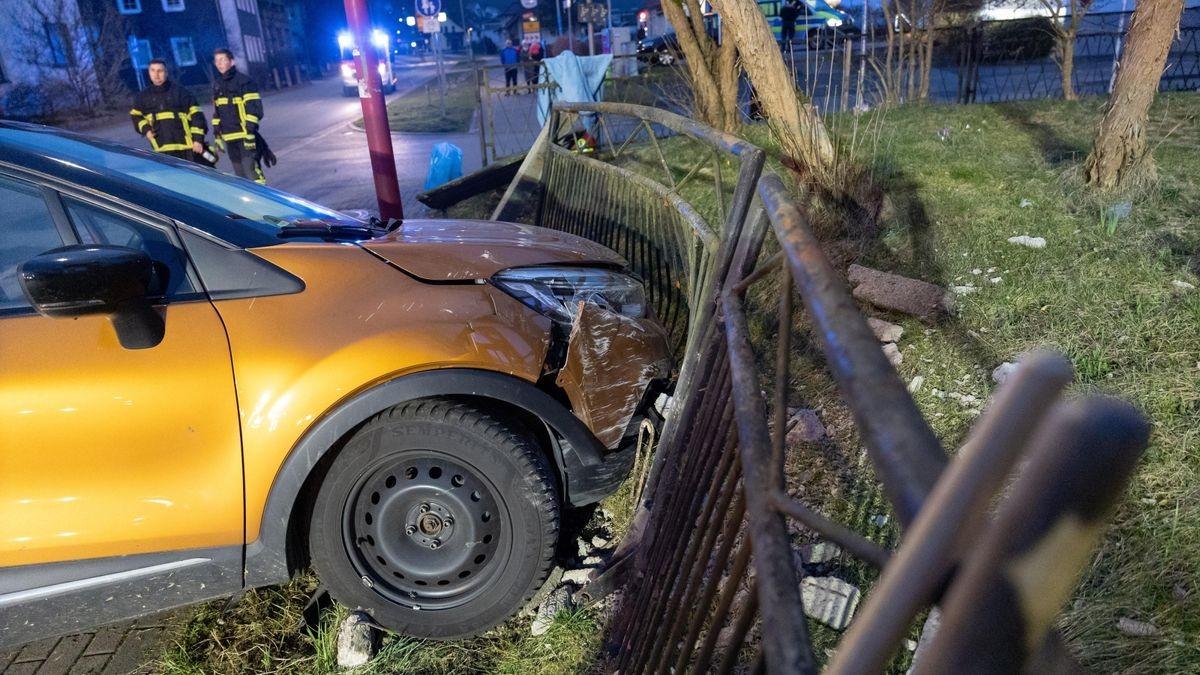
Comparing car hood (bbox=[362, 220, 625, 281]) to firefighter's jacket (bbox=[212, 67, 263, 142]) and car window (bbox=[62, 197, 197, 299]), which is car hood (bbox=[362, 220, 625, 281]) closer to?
car window (bbox=[62, 197, 197, 299])

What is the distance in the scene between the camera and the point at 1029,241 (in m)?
4.27

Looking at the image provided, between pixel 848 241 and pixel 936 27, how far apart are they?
7.67 meters

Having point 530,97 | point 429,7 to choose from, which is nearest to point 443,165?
point 429,7

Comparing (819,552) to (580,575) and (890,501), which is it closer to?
(580,575)

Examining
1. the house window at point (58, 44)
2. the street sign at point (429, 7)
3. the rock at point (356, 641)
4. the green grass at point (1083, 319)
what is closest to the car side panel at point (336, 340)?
the rock at point (356, 641)

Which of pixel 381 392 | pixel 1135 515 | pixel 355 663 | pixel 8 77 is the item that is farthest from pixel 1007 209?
pixel 8 77

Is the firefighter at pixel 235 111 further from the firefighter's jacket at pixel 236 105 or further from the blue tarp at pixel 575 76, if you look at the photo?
the blue tarp at pixel 575 76

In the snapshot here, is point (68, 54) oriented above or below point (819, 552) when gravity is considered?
above

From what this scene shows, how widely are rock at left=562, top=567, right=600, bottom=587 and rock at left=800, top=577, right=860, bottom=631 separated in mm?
817

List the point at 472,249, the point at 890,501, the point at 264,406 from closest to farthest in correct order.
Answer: the point at 890,501 < the point at 264,406 < the point at 472,249

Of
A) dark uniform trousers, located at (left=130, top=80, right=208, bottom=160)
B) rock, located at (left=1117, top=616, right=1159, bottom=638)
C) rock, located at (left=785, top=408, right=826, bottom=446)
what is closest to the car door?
rock, located at (left=785, top=408, right=826, bottom=446)

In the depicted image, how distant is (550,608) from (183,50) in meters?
42.2

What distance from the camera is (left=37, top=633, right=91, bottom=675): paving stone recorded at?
2.73 metres

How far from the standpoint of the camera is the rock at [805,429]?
3.26 meters
